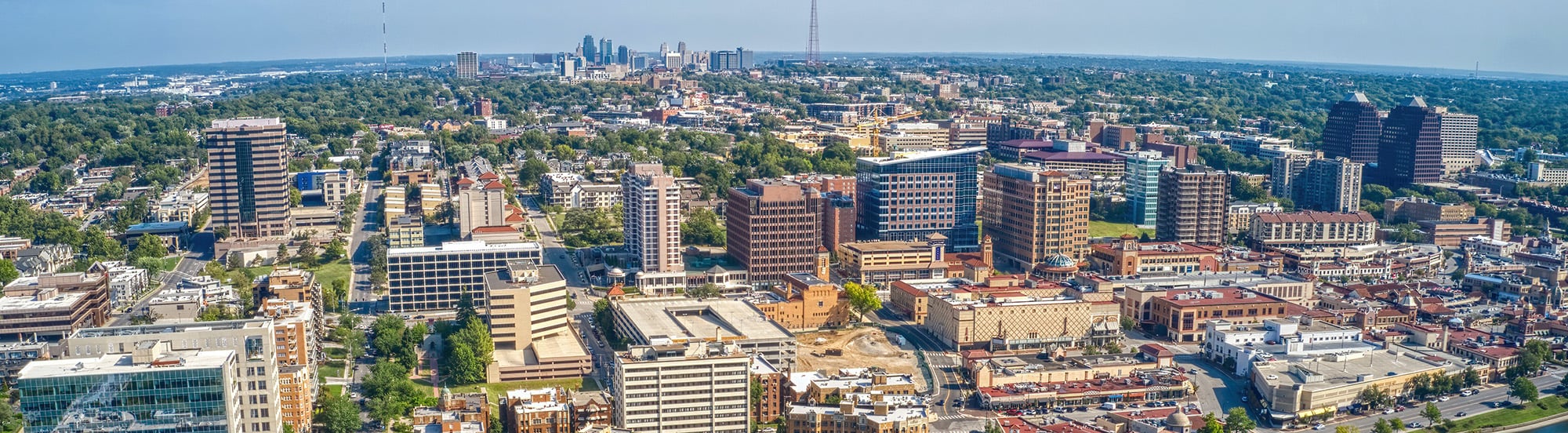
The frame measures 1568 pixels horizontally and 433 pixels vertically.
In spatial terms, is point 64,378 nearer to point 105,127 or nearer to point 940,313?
point 940,313

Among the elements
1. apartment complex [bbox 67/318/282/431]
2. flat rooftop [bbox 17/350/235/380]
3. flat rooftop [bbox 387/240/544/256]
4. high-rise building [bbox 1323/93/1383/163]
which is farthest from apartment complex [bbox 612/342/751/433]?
high-rise building [bbox 1323/93/1383/163]

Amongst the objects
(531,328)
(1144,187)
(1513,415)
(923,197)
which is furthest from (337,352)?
(1144,187)

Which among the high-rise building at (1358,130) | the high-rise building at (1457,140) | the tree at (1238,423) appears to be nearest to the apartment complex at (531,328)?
the tree at (1238,423)

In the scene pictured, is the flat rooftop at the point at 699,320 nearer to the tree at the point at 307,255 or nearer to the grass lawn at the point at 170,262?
the tree at the point at 307,255

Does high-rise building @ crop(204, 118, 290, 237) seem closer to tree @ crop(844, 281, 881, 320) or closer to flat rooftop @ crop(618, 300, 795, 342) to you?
flat rooftop @ crop(618, 300, 795, 342)

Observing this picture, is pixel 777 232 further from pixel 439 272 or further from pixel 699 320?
pixel 439 272

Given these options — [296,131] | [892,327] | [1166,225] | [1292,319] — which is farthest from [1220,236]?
[296,131]
